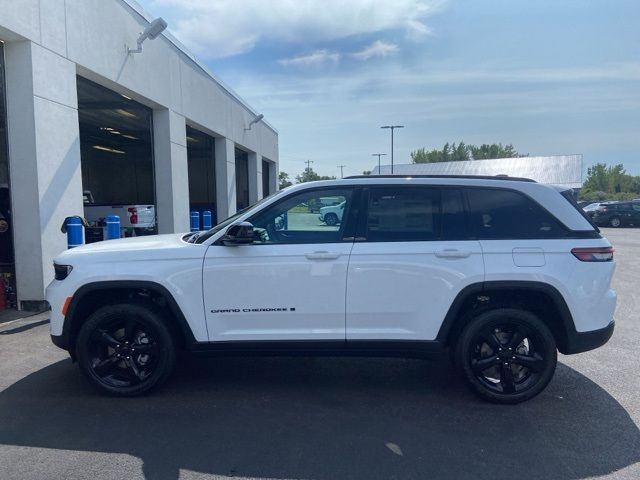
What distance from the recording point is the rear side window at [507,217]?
4453 mm

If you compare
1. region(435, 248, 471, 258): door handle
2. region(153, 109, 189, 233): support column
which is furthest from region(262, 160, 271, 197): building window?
region(435, 248, 471, 258): door handle

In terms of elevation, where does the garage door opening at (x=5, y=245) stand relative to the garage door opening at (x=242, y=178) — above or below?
below

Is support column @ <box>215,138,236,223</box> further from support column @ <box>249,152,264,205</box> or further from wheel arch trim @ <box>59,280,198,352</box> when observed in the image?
wheel arch trim @ <box>59,280,198,352</box>

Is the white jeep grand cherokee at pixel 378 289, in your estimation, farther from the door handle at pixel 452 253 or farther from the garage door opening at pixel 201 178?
the garage door opening at pixel 201 178

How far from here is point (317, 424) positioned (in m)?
4.09

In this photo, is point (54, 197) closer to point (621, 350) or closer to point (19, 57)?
point (19, 57)

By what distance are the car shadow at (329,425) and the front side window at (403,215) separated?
1416 millimetres

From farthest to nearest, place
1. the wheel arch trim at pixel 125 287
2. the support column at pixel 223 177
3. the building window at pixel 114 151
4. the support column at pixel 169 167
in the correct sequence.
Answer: the support column at pixel 223 177
the building window at pixel 114 151
the support column at pixel 169 167
the wheel arch trim at pixel 125 287

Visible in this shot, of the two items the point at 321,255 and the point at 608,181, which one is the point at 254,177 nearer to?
the point at 321,255

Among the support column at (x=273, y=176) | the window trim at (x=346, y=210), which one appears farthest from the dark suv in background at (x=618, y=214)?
the window trim at (x=346, y=210)

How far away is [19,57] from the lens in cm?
763

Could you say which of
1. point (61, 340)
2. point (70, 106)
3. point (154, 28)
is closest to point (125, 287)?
point (61, 340)

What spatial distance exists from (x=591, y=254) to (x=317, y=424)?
2.60 meters

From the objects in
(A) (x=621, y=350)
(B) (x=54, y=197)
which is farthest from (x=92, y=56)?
(A) (x=621, y=350)
